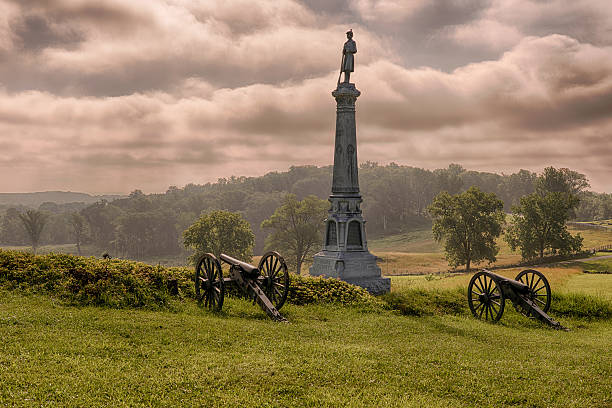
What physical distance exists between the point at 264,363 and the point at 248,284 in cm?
487

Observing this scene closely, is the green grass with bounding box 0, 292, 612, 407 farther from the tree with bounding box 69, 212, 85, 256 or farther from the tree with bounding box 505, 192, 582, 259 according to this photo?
the tree with bounding box 69, 212, 85, 256

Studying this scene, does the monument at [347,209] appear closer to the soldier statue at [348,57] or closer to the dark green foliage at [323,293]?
the soldier statue at [348,57]

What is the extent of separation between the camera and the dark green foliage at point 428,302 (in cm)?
1541

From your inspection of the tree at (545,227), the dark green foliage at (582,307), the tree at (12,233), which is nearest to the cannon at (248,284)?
the dark green foliage at (582,307)

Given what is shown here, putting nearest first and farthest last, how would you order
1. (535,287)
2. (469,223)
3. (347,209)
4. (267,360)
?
1. (267,360)
2. (535,287)
3. (347,209)
4. (469,223)

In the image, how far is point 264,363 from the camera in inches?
326

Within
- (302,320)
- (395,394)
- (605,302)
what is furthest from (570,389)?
(605,302)

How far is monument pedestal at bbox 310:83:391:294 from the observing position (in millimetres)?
22656

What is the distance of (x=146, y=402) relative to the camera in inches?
262

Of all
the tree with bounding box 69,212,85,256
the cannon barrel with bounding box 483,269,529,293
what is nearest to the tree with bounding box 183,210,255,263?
the cannon barrel with bounding box 483,269,529,293

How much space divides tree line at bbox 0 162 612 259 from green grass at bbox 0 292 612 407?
250 ft

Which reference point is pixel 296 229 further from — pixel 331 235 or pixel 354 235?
pixel 354 235

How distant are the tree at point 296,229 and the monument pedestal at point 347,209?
31650 mm

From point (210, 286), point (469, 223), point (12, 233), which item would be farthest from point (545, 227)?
point (12, 233)
